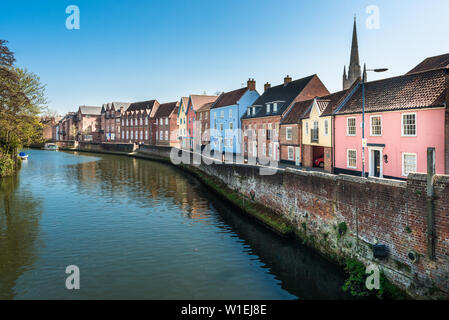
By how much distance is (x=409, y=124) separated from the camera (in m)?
22.4

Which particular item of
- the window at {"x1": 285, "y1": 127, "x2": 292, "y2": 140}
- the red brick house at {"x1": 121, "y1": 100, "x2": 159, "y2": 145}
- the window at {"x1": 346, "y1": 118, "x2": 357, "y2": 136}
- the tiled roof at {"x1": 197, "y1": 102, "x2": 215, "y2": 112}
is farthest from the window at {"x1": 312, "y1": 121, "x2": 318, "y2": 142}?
the red brick house at {"x1": 121, "y1": 100, "x2": 159, "y2": 145}

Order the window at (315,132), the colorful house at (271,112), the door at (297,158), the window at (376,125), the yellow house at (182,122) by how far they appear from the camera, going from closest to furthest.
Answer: the window at (376,125)
the window at (315,132)
the door at (297,158)
the colorful house at (271,112)
the yellow house at (182,122)

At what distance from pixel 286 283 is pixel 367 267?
314 centimetres

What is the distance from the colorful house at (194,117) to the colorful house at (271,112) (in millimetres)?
21521

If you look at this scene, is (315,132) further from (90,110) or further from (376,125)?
(90,110)

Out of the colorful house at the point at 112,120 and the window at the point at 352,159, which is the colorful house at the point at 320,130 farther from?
the colorful house at the point at 112,120

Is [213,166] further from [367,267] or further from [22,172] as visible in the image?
[22,172]

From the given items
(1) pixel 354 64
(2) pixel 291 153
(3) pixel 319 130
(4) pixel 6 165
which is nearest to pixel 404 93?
(3) pixel 319 130

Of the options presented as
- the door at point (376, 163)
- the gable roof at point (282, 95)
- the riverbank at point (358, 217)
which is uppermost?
the gable roof at point (282, 95)

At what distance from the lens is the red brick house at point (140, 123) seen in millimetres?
94188

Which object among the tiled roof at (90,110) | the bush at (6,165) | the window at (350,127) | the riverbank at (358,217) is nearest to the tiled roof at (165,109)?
the bush at (6,165)

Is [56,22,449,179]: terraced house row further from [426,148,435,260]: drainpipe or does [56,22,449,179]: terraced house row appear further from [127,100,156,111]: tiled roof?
[127,100,156,111]: tiled roof

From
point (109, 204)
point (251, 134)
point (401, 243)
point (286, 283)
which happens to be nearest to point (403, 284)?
point (401, 243)

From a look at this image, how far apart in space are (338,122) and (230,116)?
29.1 m
